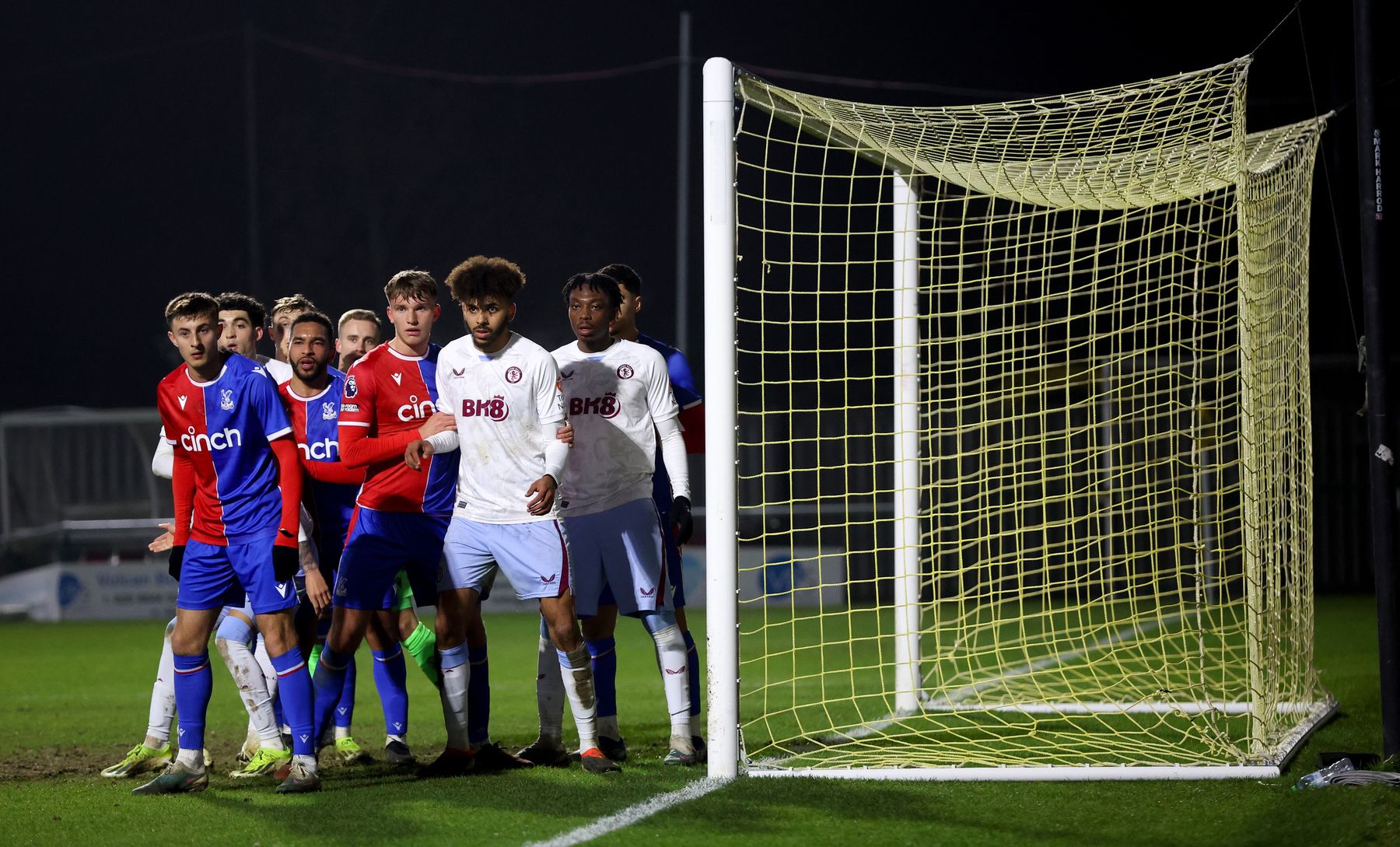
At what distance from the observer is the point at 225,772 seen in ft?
19.1

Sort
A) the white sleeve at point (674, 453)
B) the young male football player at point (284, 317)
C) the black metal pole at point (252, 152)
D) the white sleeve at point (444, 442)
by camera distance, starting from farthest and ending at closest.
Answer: the black metal pole at point (252, 152), the young male football player at point (284, 317), the white sleeve at point (674, 453), the white sleeve at point (444, 442)

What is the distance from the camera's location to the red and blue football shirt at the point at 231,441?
5207 mm

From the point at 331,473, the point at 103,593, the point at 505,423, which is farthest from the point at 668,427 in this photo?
the point at 103,593

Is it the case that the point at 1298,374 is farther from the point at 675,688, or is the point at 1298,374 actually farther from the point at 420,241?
the point at 420,241

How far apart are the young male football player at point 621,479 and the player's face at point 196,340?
1425 millimetres

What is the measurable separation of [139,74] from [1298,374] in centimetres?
2957

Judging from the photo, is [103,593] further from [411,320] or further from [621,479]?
[621,479]

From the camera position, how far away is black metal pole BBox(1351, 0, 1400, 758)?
5.16 meters

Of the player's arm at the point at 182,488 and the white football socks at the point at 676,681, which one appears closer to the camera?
the player's arm at the point at 182,488

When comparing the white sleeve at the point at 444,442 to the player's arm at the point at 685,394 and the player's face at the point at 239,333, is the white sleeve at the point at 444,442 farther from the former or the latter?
the player's face at the point at 239,333

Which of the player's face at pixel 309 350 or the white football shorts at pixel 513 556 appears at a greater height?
the player's face at pixel 309 350

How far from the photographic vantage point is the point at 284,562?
5070mm

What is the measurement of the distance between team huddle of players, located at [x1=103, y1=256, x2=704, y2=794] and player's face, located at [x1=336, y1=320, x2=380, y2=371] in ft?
0.76

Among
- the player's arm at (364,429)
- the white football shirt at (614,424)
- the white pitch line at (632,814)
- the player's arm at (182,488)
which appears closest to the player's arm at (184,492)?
the player's arm at (182,488)
